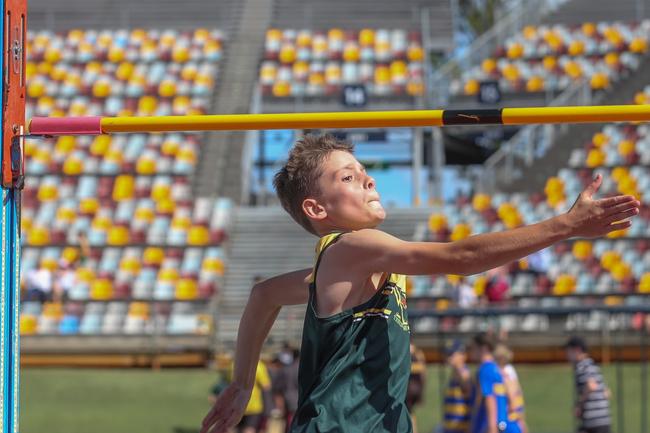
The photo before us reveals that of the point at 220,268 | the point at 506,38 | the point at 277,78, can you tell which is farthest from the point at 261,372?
the point at 506,38

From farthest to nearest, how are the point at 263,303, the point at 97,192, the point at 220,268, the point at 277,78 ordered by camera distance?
1. the point at 277,78
2. the point at 97,192
3. the point at 220,268
4. the point at 263,303

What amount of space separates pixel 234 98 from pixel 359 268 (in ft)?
69.6

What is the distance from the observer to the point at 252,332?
3.82 meters

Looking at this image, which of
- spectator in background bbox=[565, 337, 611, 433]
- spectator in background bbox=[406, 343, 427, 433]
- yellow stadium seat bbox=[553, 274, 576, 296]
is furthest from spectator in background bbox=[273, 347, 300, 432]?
yellow stadium seat bbox=[553, 274, 576, 296]

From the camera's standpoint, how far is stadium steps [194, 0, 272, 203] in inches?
882

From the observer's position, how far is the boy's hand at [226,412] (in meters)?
3.71

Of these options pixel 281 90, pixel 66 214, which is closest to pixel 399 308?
pixel 66 214

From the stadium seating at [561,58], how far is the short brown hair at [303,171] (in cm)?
1960

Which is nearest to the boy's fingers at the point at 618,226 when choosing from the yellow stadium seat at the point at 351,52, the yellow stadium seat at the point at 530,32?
the yellow stadium seat at the point at 351,52

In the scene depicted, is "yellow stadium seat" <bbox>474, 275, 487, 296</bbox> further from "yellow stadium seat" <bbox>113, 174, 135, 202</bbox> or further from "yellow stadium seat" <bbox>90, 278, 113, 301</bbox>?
"yellow stadium seat" <bbox>113, 174, 135, 202</bbox>

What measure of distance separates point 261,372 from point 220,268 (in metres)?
7.84

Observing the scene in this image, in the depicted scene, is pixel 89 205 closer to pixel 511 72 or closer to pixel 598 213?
pixel 511 72

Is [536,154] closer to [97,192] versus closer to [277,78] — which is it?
[277,78]

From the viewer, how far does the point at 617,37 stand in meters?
25.1
